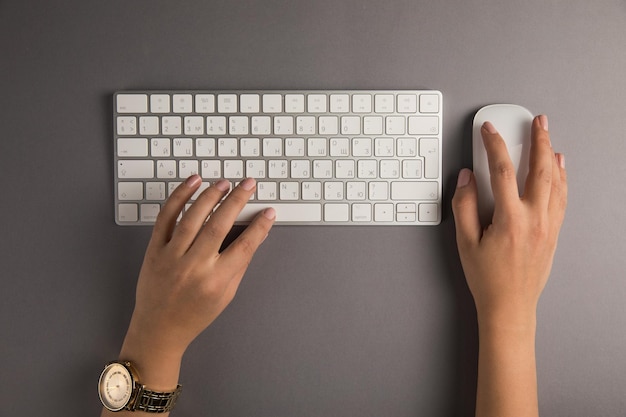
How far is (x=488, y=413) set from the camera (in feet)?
2.67

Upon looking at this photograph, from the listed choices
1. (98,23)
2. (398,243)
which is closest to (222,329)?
(398,243)

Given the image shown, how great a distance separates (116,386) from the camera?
80 centimetres

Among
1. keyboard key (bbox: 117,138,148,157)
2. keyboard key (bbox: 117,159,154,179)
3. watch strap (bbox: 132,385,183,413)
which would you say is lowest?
watch strap (bbox: 132,385,183,413)

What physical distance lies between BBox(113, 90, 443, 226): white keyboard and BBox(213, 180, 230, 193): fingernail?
0.15 ft

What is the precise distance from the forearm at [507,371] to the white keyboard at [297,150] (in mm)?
260

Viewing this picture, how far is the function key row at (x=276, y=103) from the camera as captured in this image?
86 centimetres

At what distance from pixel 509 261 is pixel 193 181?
22.6 inches

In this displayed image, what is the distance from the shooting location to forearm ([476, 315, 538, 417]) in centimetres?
81

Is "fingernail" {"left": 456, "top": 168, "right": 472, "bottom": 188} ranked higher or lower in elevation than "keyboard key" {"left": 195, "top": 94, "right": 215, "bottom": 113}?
lower

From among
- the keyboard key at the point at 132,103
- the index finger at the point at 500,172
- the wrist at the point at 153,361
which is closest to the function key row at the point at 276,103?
the keyboard key at the point at 132,103

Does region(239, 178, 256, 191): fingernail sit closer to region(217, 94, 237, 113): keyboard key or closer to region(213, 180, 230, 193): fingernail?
region(213, 180, 230, 193): fingernail

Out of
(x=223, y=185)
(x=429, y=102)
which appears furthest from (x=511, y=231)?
(x=223, y=185)

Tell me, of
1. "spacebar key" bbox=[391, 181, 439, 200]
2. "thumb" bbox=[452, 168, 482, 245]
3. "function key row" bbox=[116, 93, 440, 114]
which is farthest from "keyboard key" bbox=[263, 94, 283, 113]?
"thumb" bbox=[452, 168, 482, 245]

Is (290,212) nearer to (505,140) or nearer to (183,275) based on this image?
(183,275)
